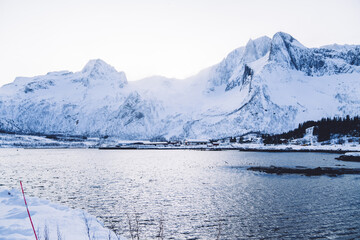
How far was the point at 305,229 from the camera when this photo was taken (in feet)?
77.4

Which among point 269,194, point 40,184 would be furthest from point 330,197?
point 40,184

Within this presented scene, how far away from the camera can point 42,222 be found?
1697cm

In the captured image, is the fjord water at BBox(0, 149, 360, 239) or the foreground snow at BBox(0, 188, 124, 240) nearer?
the foreground snow at BBox(0, 188, 124, 240)

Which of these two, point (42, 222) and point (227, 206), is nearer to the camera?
point (42, 222)

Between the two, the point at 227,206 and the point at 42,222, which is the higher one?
the point at 42,222

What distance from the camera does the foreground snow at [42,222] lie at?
1426 centimetres

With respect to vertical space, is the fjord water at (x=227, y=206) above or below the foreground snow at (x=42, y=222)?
below

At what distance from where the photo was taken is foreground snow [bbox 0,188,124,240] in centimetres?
1426

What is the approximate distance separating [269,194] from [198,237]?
66.9 feet

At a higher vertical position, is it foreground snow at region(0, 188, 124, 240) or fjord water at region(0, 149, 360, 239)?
foreground snow at region(0, 188, 124, 240)

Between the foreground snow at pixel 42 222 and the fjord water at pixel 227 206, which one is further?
the fjord water at pixel 227 206

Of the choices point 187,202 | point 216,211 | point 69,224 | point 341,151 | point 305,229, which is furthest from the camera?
point 341,151

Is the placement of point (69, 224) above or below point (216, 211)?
above

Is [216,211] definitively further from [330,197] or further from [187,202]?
[330,197]
